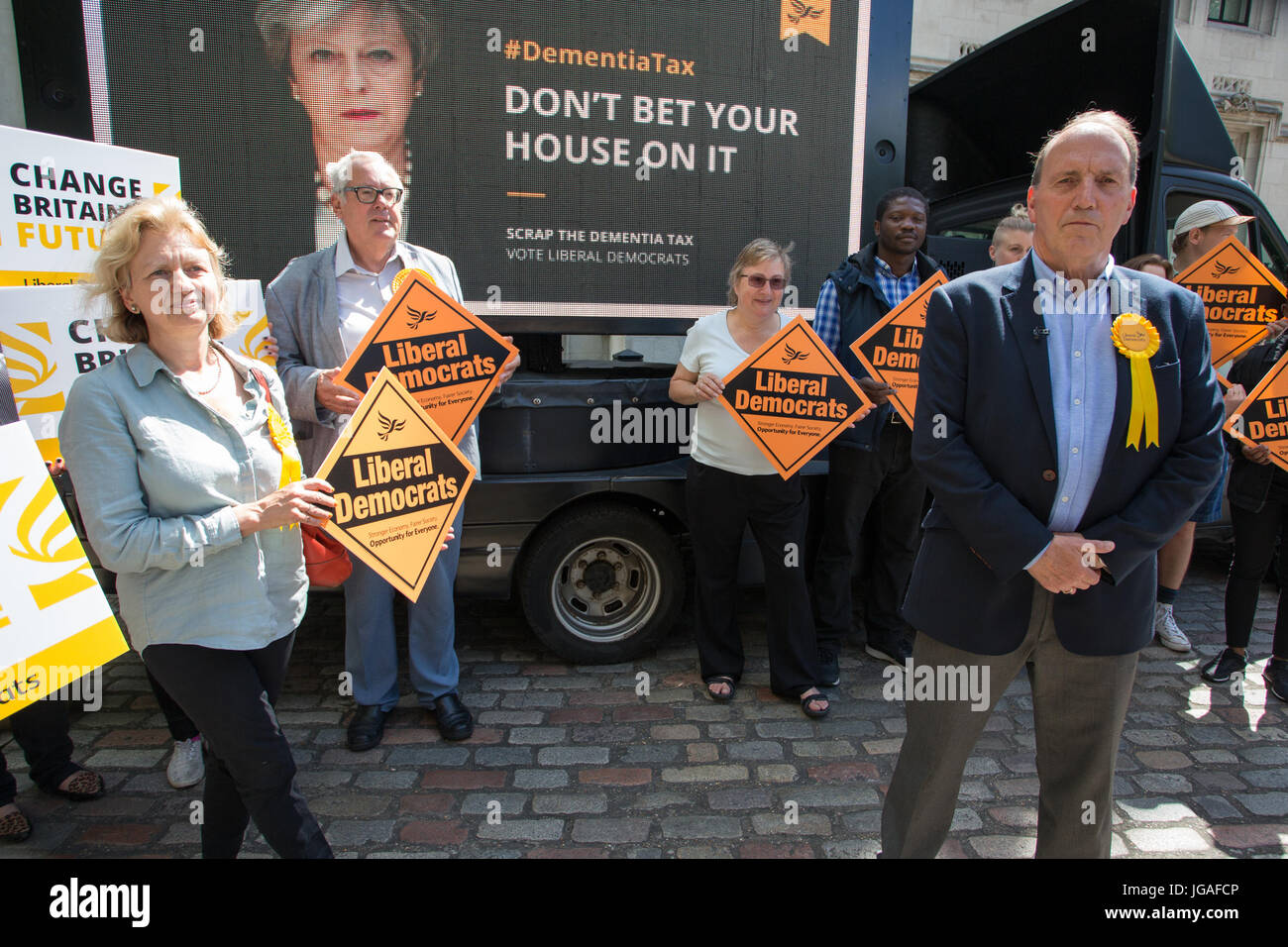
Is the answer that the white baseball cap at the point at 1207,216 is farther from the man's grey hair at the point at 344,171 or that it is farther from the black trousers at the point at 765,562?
the man's grey hair at the point at 344,171

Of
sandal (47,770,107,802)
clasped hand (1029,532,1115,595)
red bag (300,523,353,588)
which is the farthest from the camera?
sandal (47,770,107,802)

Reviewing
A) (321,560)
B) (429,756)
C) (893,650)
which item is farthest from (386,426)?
(893,650)

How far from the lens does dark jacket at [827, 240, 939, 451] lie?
3.66m

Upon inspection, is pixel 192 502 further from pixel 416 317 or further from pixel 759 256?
pixel 759 256

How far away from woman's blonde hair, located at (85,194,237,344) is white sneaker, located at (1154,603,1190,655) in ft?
15.8

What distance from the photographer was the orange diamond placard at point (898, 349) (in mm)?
3510

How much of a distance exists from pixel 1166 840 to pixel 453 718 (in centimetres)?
270

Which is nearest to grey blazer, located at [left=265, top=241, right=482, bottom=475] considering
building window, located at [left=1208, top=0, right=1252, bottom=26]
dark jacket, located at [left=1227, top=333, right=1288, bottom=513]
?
dark jacket, located at [left=1227, top=333, right=1288, bottom=513]

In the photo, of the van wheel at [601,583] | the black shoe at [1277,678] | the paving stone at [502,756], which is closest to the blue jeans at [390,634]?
the paving stone at [502,756]

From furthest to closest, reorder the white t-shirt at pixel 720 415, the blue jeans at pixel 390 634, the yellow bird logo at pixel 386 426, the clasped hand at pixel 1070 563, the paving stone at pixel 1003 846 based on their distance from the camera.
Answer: the white t-shirt at pixel 720 415 → the blue jeans at pixel 390 634 → the paving stone at pixel 1003 846 → the yellow bird logo at pixel 386 426 → the clasped hand at pixel 1070 563

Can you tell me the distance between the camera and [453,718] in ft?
11.0

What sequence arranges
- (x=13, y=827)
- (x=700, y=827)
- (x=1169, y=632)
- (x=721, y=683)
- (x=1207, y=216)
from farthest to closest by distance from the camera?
(x=1169, y=632) < (x=1207, y=216) < (x=721, y=683) < (x=700, y=827) < (x=13, y=827)

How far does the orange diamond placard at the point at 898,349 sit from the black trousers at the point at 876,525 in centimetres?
27

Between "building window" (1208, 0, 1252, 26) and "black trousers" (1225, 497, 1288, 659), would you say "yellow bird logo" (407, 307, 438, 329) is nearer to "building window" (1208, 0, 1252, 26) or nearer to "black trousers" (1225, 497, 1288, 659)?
"black trousers" (1225, 497, 1288, 659)
